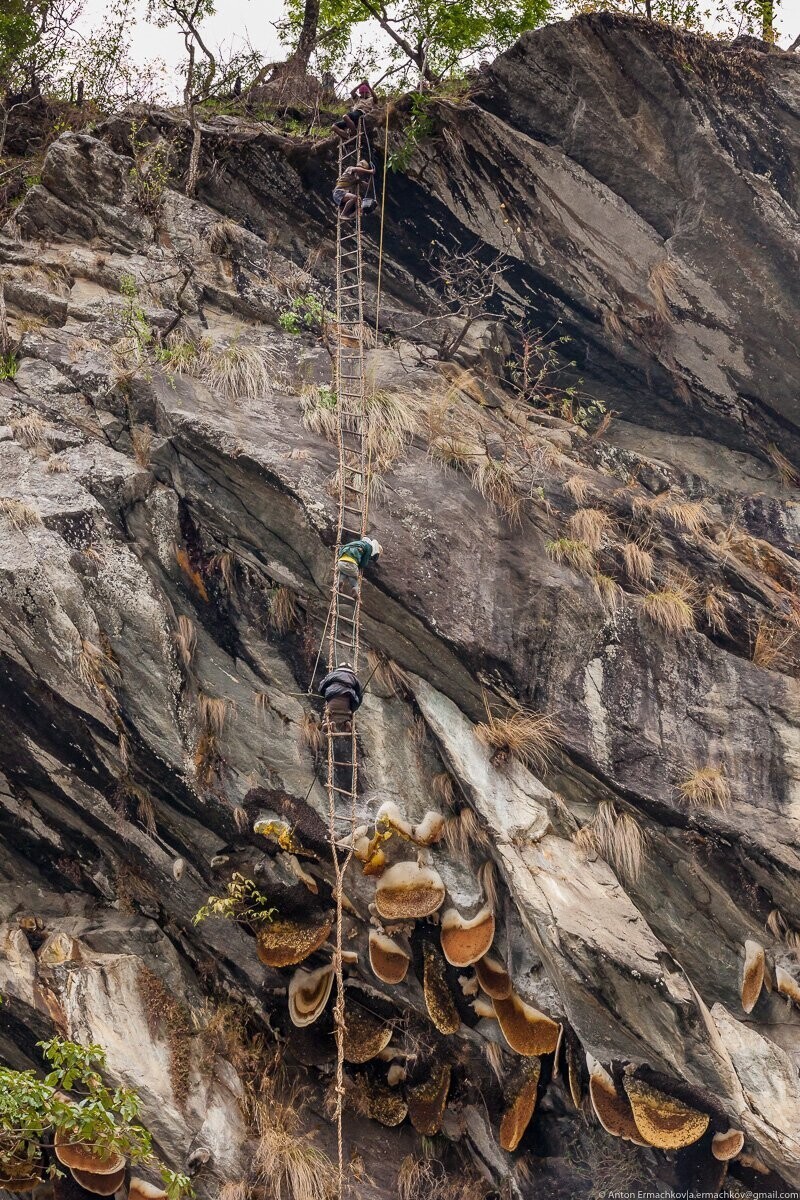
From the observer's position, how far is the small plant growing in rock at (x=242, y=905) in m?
6.68

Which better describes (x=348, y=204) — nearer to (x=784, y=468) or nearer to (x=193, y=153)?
(x=193, y=153)

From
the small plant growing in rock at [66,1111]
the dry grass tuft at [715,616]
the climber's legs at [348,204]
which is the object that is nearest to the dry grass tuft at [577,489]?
the dry grass tuft at [715,616]

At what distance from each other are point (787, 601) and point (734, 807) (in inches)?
88.8

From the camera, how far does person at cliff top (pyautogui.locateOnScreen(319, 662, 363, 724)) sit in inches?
246

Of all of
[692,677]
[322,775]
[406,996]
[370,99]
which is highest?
[370,99]

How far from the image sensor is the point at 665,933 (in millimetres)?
6691

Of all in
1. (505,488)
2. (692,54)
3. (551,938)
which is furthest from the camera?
(692,54)

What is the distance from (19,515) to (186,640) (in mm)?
1503

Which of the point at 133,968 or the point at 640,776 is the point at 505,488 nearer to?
the point at 640,776

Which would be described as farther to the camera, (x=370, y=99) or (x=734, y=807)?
(x=370, y=99)

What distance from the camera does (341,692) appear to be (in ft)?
20.5

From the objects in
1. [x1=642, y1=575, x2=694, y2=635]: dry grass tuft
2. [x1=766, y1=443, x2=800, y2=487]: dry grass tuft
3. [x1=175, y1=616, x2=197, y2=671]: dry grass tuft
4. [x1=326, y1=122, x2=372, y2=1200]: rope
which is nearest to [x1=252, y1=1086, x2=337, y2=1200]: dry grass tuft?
[x1=326, y1=122, x2=372, y2=1200]: rope

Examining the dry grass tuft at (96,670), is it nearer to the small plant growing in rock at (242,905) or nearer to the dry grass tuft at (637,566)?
the small plant growing in rock at (242,905)

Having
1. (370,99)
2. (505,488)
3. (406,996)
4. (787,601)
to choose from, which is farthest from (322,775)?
(370,99)
